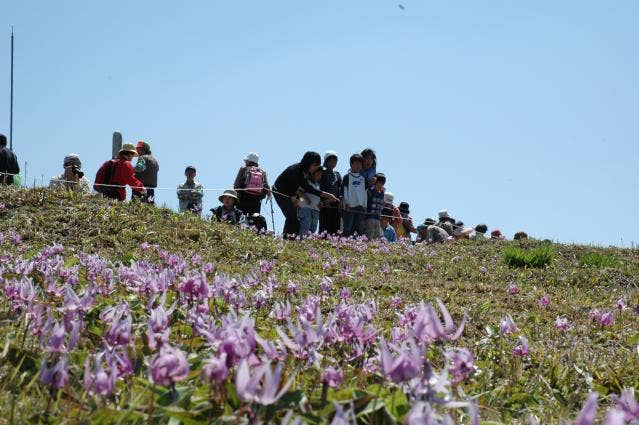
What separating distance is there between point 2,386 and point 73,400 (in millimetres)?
217

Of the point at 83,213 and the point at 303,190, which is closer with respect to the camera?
the point at 83,213

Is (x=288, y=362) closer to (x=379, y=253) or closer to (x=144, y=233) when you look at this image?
(x=144, y=233)

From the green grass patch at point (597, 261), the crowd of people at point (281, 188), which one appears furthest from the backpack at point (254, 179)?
the green grass patch at point (597, 261)

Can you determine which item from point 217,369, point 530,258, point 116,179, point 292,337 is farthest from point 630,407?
point 116,179

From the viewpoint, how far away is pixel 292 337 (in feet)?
10.2

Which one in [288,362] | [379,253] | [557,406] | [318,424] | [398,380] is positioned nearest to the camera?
[398,380]

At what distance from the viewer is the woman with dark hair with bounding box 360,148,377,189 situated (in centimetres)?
1381

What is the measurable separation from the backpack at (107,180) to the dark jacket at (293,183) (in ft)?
9.04

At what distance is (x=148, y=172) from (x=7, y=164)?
2.39 metres

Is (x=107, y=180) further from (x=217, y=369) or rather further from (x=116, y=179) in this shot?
(x=217, y=369)

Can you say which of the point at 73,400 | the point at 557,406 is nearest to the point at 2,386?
the point at 73,400

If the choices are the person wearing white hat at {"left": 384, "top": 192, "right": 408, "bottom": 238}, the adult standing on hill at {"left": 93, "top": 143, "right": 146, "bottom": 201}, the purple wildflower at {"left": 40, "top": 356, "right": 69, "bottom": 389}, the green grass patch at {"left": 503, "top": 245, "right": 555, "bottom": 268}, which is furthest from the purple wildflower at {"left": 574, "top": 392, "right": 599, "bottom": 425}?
the person wearing white hat at {"left": 384, "top": 192, "right": 408, "bottom": 238}

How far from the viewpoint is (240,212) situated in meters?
13.3

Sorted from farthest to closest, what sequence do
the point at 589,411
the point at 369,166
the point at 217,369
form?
the point at 369,166 → the point at 217,369 → the point at 589,411
